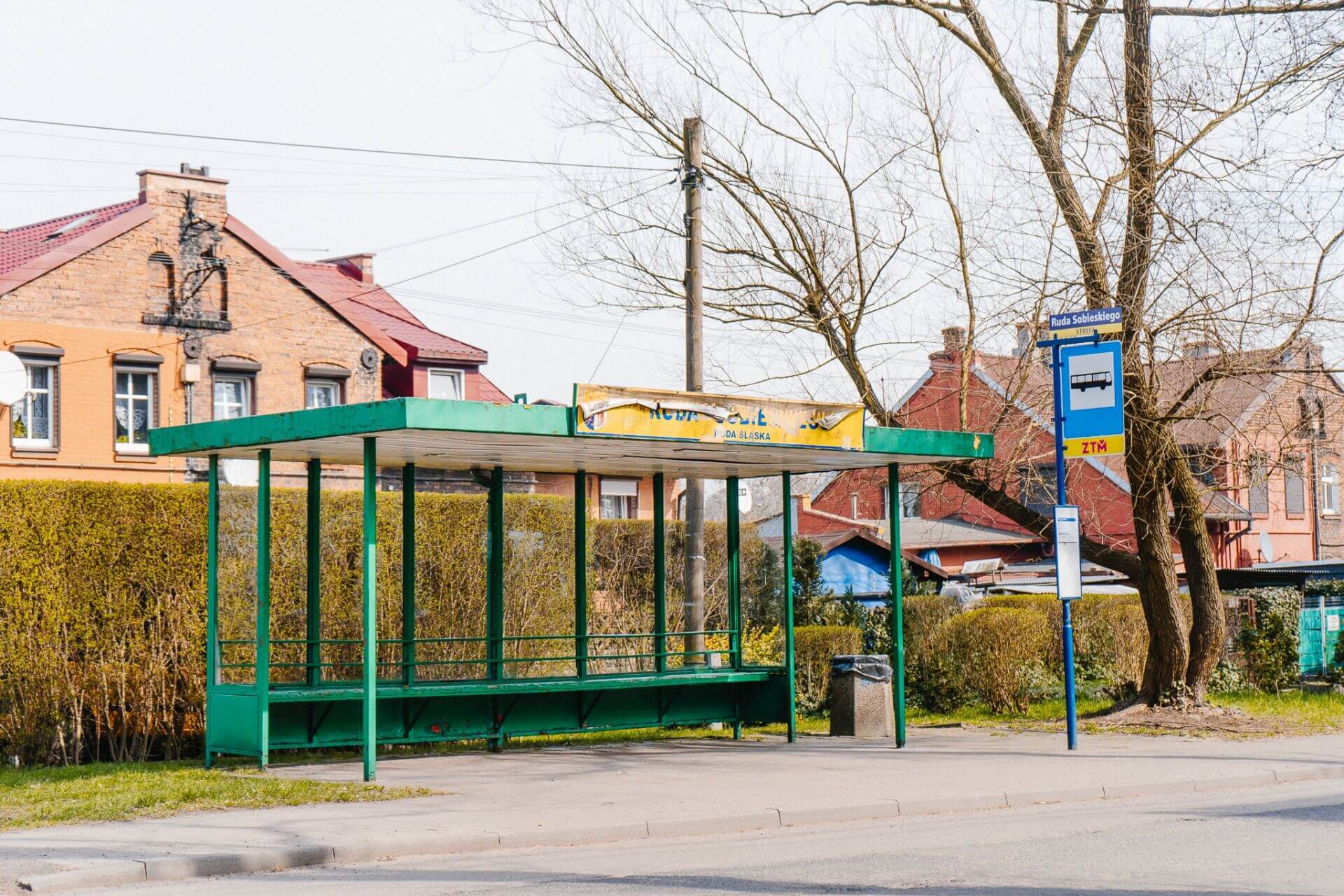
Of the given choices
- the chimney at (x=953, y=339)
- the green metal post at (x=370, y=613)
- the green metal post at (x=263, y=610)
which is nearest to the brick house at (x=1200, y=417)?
the chimney at (x=953, y=339)

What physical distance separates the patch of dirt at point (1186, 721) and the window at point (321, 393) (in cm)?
2263

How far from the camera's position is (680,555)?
22.6 metres

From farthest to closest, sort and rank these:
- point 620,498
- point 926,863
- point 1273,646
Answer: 1. point 620,498
2. point 1273,646
3. point 926,863

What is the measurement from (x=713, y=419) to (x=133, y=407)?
23.4m

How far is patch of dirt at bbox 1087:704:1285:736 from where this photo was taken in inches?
685

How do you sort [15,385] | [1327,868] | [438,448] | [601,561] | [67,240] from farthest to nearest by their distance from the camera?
[67,240], [15,385], [601,561], [438,448], [1327,868]

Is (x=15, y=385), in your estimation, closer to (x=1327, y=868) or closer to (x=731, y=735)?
(x=731, y=735)

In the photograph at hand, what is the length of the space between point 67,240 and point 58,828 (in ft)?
84.6

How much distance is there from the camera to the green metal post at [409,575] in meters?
15.2

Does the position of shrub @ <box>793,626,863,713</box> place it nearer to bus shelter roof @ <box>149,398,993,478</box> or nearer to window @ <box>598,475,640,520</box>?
bus shelter roof @ <box>149,398,993,478</box>

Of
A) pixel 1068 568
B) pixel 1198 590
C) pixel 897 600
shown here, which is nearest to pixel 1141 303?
pixel 1068 568

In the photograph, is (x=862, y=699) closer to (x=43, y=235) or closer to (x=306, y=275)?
(x=306, y=275)

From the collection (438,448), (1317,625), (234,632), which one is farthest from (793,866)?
(1317,625)

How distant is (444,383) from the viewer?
128 ft
